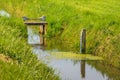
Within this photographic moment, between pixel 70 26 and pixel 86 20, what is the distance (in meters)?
1.37

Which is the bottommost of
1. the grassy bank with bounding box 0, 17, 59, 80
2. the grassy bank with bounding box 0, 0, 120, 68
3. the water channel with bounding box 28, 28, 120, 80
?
the water channel with bounding box 28, 28, 120, 80

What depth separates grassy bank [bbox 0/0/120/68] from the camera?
77.4 ft

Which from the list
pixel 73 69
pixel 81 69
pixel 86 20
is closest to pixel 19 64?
pixel 73 69

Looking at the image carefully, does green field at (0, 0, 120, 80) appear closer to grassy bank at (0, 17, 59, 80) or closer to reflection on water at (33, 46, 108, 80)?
grassy bank at (0, 17, 59, 80)

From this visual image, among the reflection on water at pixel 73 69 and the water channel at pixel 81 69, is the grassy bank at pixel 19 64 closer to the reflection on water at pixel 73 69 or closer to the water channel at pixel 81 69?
the reflection on water at pixel 73 69

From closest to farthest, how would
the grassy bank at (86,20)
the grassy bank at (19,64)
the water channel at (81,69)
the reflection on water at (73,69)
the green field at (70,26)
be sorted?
the grassy bank at (19,64)
the green field at (70,26)
the reflection on water at (73,69)
the water channel at (81,69)
the grassy bank at (86,20)

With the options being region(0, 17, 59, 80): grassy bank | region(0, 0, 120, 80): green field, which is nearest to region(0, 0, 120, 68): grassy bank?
region(0, 0, 120, 80): green field

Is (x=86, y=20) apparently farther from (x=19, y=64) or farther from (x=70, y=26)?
(x=19, y=64)

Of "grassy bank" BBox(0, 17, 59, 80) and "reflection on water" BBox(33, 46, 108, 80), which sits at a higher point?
"grassy bank" BBox(0, 17, 59, 80)

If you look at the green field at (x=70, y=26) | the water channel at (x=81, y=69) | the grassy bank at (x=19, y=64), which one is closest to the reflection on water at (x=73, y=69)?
the water channel at (x=81, y=69)

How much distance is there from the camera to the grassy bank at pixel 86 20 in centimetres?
2358

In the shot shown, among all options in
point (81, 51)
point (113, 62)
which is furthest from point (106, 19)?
point (113, 62)

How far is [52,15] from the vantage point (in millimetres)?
32594

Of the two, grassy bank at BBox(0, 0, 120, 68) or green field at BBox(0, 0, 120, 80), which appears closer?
green field at BBox(0, 0, 120, 80)
